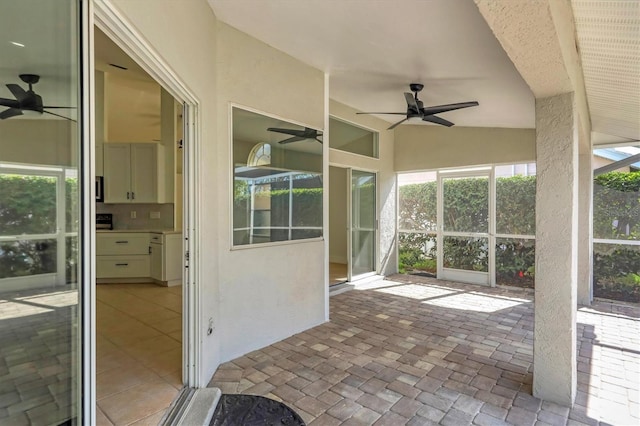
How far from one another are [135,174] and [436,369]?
5.30m

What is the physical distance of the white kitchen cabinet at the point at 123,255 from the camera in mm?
5348

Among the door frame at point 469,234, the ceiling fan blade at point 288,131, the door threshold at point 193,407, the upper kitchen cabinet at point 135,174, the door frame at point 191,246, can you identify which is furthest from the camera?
the door frame at point 469,234

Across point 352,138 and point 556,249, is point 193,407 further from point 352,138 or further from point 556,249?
point 352,138

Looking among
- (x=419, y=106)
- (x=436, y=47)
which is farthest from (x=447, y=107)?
(x=436, y=47)

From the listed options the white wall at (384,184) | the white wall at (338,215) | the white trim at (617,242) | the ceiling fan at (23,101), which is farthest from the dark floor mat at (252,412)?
the white wall at (338,215)

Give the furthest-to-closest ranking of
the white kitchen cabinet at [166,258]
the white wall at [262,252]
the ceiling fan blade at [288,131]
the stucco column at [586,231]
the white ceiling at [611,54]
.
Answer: the white kitchen cabinet at [166,258] → the stucco column at [586,231] → the ceiling fan blade at [288,131] → the white wall at [262,252] → the white ceiling at [611,54]

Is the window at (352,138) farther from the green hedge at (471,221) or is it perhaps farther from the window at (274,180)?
the window at (274,180)

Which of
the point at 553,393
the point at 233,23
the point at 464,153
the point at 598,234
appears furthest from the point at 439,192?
the point at 233,23

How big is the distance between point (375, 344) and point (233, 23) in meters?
3.45

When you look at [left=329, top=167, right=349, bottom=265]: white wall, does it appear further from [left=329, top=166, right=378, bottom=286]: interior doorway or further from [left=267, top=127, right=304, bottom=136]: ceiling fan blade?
[left=267, top=127, right=304, bottom=136]: ceiling fan blade

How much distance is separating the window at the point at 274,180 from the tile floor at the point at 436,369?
4.04ft

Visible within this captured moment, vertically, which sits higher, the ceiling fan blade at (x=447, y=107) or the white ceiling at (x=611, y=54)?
the ceiling fan blade at (x=447, y=107)

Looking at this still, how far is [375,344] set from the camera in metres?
3.57

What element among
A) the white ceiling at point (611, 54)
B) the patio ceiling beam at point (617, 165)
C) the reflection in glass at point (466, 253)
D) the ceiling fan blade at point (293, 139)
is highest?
the white ceiling at point (611, 54)
